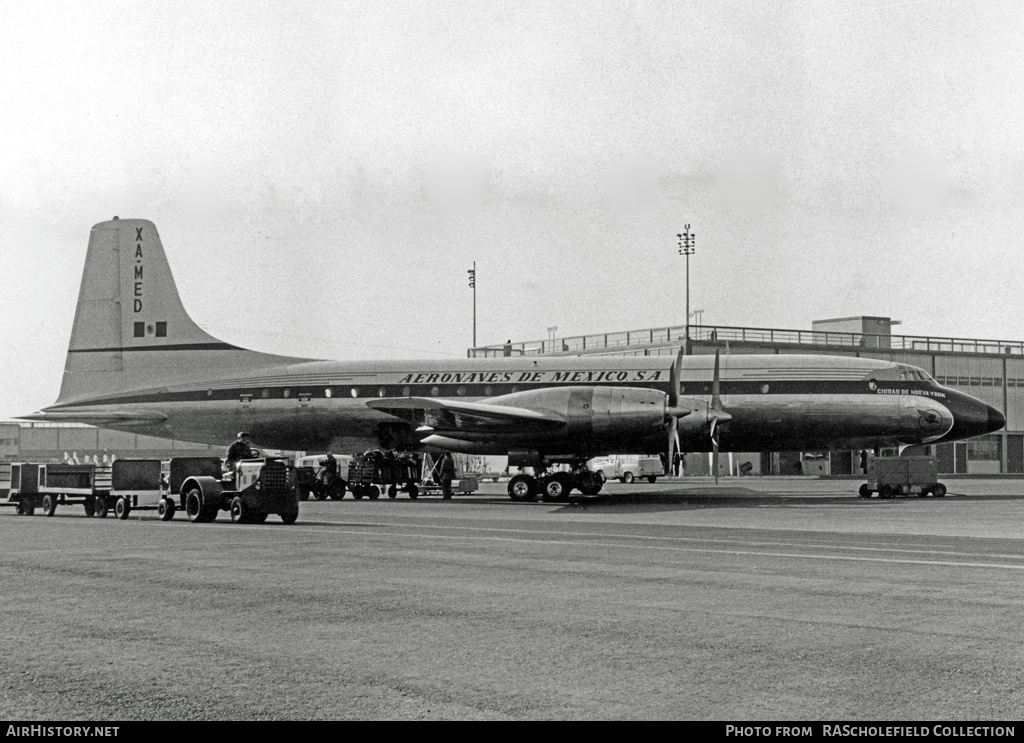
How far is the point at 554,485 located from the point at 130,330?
19.7 meters

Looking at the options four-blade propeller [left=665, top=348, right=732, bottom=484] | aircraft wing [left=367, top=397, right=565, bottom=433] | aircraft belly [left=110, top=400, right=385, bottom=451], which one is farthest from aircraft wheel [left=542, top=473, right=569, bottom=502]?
aircraft belly [left=110, top=400, right=385, bottom=451]

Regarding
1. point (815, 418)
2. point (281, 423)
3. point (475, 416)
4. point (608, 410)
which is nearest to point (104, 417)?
point (281, 423)

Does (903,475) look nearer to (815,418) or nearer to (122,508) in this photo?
(815,418)

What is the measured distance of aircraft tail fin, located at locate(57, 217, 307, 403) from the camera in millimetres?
46688

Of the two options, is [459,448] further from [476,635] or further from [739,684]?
[739,684]

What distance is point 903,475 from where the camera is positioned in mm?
45250

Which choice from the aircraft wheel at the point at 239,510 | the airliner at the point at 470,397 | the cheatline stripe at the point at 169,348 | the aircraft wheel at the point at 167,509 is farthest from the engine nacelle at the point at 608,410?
the cheatline stripe at the point at 169,348

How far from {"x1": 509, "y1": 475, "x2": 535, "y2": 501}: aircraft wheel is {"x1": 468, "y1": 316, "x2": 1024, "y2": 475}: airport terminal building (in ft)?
122

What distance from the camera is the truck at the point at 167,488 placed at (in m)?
28.8

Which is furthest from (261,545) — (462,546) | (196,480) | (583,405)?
(583,405)

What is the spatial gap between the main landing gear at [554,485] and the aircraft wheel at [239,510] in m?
14.6

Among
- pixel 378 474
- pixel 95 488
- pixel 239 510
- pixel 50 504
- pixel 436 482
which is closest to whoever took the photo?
pixel 239 510

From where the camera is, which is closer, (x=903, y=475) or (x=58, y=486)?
(x=58, y=486)

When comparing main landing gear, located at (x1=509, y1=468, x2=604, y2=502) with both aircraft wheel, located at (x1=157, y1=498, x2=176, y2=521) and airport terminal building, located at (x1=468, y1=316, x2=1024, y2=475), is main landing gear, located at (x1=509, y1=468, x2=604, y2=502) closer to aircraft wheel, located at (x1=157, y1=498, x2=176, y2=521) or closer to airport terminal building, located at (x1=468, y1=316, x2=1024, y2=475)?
aircraft wheel, located at (x1=157, y1=498, x2=176, y2=521)
